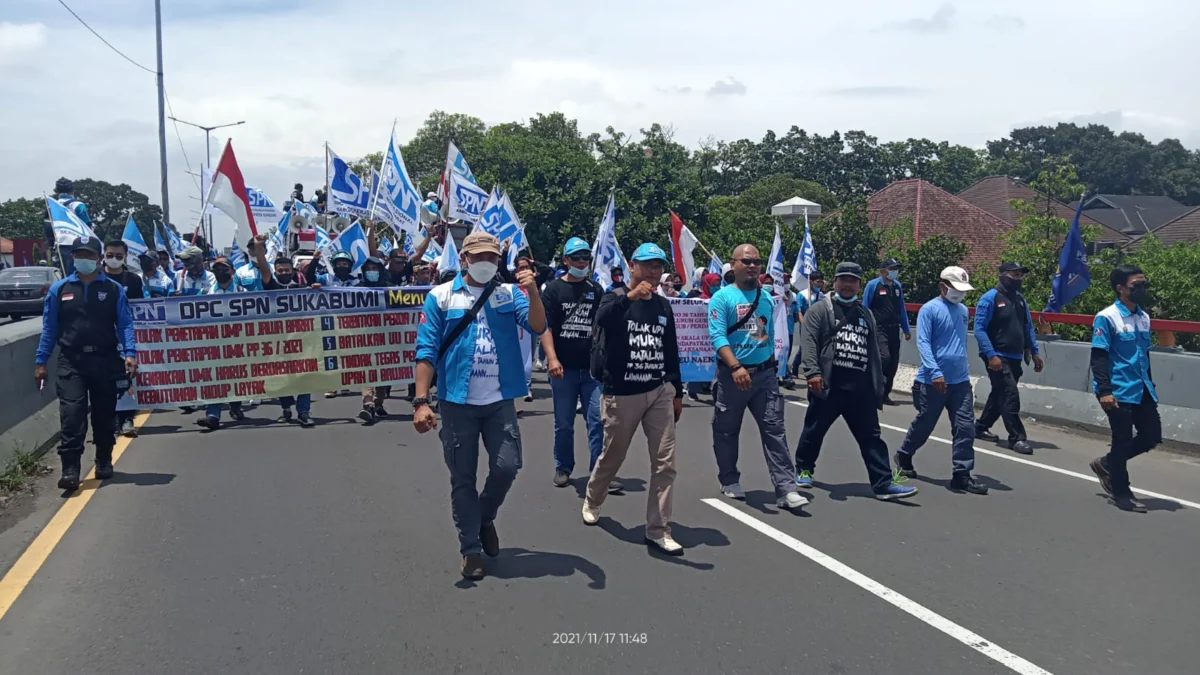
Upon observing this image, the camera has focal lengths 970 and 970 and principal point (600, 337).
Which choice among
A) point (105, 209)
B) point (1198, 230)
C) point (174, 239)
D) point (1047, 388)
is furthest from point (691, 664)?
point (105, 209)

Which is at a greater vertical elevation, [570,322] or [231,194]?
[231,194]

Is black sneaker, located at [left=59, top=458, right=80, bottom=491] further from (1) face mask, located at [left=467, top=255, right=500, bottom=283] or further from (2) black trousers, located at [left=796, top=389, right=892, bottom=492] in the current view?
(2) black trousers, located at [left=796, top=389, right=892, bottom=492]

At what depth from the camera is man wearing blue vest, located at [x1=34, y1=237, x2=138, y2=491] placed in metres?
7.16

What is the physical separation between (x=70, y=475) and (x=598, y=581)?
431 centimetres

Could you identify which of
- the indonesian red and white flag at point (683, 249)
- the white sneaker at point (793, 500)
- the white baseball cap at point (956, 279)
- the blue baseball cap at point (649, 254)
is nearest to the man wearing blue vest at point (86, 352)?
the blue baseball cap at point (649, 254)

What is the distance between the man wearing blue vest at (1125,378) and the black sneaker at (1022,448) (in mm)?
2065

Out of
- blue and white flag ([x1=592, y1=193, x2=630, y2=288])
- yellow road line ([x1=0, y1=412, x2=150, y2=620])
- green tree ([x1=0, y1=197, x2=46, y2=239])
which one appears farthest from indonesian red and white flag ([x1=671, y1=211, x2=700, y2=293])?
green tree ([x1=0, y1=197, x2=46, y2=239])

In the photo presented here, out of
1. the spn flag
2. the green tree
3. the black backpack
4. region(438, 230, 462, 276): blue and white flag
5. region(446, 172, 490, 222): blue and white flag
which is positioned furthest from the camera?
the green tree

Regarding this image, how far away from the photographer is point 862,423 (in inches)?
284

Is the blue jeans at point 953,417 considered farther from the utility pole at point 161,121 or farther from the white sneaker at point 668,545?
the utility pole at point 161,121

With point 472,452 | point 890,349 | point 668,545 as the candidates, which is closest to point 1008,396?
point 890,349

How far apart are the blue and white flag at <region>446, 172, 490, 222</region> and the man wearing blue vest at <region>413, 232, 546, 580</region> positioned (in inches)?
382

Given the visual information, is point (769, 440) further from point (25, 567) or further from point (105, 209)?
point (105, 209)

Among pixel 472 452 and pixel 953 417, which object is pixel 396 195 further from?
pixel 472 452
